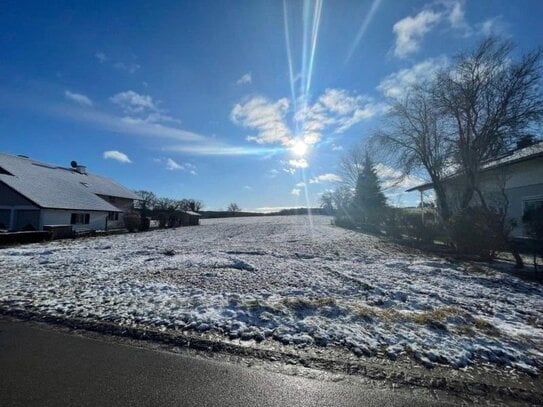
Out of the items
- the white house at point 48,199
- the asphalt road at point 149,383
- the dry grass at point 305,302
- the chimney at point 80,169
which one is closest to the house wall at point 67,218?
the white house at point 48,199

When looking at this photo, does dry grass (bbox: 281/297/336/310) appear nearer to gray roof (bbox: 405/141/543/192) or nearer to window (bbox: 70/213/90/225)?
gray roof (bbox: 405/141/543/192)

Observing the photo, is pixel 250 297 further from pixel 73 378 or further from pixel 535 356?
pixel 535 356

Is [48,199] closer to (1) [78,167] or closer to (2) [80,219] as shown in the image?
(2) [80,219]

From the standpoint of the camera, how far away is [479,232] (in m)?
11.2

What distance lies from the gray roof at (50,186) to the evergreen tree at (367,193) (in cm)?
2951

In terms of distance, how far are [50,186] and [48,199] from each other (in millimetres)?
3950

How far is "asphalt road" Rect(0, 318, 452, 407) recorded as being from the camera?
8.83 feet

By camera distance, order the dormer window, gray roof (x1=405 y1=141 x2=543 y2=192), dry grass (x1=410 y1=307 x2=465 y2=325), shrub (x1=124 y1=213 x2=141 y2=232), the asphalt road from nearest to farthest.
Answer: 1. the asphalt road
2. dry grass (x1=410 y1=307 x2=465 y2=325)
3. gray roof (x1=405 y1=141 x2=543 y2=192)
4. the dormer window
5. shrub (x1=124 y1=213 x2=141 y2=232)

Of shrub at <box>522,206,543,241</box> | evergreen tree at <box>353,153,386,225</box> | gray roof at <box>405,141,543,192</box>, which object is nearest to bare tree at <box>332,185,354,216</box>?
evergreen tree at <box>353,153,386,225</box>

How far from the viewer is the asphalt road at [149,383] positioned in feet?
8.83

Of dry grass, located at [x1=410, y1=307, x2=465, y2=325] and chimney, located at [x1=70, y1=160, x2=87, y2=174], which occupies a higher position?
chimney, located at [x1=70, y1=160, x2=87, y2=174]

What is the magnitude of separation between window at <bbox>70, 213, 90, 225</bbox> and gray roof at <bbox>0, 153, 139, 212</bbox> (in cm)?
77

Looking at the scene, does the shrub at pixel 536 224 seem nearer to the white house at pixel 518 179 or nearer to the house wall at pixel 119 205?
the white house at pixel 518 179

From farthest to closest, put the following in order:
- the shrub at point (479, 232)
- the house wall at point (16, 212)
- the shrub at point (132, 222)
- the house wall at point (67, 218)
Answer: the shrub at point (132, 222) < the house wall at point (67, 218) < the house wall at point (16, 212) < the shrub at point (479, 232)
